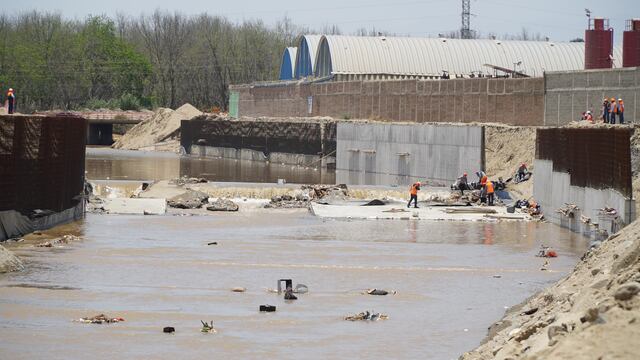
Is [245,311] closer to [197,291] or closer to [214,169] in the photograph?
[197,291]

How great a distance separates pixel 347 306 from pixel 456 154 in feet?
136

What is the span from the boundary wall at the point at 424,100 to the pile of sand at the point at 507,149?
248 centimetres

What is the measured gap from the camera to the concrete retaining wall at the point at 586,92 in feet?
174

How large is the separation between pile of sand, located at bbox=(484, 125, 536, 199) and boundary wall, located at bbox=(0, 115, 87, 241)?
23.9m

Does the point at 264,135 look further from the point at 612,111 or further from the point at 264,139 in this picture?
the point at 612,111

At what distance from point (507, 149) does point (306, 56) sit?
4900 centimetres

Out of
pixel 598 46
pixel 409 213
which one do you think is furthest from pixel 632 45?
pixel 409 213

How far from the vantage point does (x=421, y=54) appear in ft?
323

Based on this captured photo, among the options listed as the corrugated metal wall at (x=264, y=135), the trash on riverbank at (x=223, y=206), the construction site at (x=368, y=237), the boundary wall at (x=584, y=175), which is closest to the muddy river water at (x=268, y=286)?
the construction site at (x=368, y=237)

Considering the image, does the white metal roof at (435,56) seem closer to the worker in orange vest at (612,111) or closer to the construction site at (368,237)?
the construction site at (368,237)

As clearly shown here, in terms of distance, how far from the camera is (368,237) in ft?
125

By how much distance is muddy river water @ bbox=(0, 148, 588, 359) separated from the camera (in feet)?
64.8

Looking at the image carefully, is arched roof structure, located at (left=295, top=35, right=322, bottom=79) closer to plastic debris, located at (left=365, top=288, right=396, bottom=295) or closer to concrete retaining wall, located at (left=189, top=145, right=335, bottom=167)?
concrete retaining wall, located at (left=189, top=145, right=335, bottom=167)

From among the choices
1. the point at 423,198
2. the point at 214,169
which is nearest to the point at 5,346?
the point at 423,198
